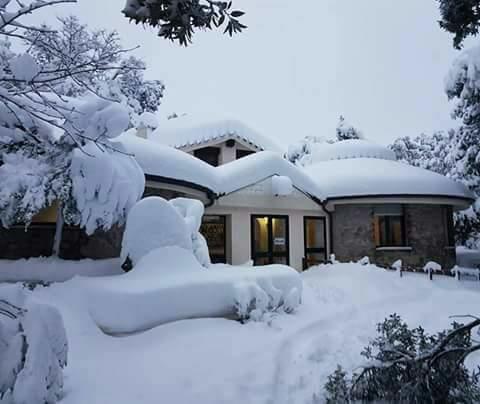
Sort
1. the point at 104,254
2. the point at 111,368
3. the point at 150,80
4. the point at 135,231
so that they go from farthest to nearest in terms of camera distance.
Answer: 1. the point at 150,80
2. the point at 104,254
3. the point at 135,231
4. the point at 111,368

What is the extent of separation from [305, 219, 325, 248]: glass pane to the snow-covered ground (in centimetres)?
638

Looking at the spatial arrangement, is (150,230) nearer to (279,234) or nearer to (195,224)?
(195,224)

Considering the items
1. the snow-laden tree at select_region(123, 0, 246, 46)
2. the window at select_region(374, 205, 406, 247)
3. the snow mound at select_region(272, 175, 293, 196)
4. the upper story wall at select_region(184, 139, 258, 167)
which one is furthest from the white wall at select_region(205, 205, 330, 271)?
the snow-laden tree at select_region(123, 0, 246, 46)

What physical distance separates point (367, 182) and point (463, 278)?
4.44 m

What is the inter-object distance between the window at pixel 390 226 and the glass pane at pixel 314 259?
2.20m

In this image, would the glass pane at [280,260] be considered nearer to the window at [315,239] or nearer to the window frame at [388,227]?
the window at [315,239]

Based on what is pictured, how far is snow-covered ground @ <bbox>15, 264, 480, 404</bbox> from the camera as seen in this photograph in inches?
139

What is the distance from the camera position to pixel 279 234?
12883 millimetres

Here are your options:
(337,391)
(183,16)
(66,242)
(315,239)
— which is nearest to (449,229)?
(315,239)

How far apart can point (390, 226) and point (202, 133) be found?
798 cm

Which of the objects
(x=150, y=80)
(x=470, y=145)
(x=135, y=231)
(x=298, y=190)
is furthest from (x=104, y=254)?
(x=150, y=80)

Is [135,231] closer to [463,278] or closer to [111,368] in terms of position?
[111,368]

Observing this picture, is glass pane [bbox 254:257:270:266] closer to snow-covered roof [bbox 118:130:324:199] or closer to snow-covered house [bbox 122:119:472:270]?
snow-covered house [bbox 122:119:472:270]

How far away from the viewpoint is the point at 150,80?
82.4 feet
